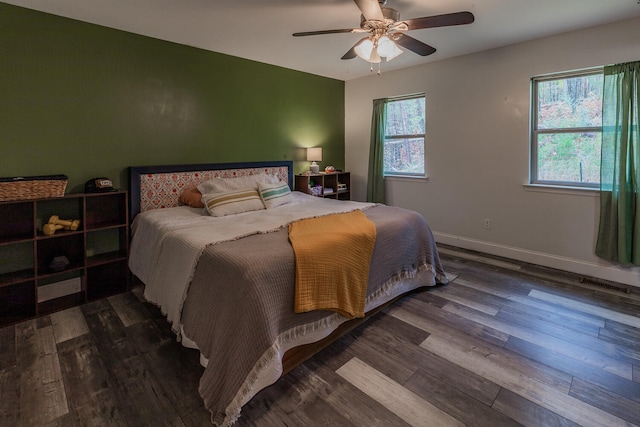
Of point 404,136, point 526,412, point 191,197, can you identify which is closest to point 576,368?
point 526,412

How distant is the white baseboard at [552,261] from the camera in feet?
10.4

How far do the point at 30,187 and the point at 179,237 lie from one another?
1.23 meters

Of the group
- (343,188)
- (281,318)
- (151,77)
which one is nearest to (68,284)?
Answer: (151,77)

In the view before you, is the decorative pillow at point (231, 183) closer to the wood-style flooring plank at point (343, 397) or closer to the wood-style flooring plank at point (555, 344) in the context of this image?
the wood-style flooring plank at point (343, 397)

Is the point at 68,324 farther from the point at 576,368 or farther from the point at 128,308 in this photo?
the point at 576,368

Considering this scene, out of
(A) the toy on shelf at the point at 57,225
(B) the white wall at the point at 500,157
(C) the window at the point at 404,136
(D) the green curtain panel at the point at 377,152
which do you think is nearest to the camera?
(A) the toy on shelf at the point at 57,225

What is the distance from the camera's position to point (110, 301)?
289 cm

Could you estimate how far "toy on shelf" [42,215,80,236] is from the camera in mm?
2646

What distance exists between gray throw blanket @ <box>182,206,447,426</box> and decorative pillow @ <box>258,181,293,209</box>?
44.2 inches

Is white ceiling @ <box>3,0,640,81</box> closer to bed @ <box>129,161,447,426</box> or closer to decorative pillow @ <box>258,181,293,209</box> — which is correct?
bed @ <box>129,161,447,426</box>

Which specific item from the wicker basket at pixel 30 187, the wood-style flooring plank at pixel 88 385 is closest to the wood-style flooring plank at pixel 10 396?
the wood-style flooring plank at pixel 88 385

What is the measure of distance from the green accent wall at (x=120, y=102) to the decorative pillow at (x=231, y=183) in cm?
49

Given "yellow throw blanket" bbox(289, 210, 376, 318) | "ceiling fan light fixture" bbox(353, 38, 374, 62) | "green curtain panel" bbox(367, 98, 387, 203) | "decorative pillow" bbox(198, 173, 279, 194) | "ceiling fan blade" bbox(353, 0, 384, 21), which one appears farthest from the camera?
"green curtain panel" bbox(367, 98, 387, 203)

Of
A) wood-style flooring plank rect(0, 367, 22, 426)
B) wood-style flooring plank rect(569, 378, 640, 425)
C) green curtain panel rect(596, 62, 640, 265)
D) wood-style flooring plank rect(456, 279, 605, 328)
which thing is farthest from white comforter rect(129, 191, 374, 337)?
green curtain panel rect(596, 62, 640, 265)
